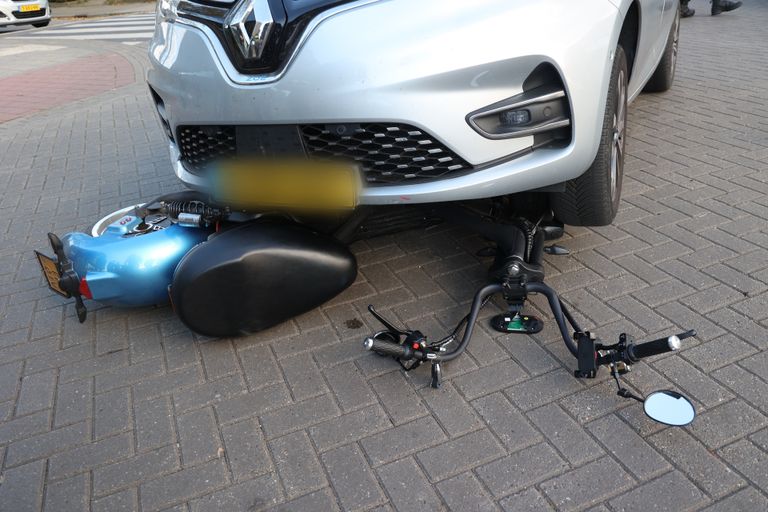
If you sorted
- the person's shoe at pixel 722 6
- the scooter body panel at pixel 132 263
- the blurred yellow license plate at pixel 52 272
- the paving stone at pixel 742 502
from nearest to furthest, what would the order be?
the paving stone at pixel 742 502 → the scooter body panel at pixel 132 263 → the blurred yellow license plate at pixel 52 272 → the person's shoe at pixel 722 6

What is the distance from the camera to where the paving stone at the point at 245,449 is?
2031mm

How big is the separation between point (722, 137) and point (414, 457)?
3.57m

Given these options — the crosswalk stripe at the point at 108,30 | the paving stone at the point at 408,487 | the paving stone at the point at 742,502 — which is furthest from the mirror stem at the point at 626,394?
the crosswalk stripe at the point at 108,30

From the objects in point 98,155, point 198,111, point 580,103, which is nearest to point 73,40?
point 98,155

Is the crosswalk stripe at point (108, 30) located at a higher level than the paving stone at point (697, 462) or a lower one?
higher

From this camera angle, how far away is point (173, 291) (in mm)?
2514

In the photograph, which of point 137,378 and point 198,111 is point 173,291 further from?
point 198,111

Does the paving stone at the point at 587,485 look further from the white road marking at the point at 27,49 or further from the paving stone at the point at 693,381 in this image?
the white road marking at the point at 27,49

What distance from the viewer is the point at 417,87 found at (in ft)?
7.39

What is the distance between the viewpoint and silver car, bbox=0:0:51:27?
51.3 feet

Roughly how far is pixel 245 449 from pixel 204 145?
4.44 feet

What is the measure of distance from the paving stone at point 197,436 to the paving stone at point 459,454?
27.0 inches

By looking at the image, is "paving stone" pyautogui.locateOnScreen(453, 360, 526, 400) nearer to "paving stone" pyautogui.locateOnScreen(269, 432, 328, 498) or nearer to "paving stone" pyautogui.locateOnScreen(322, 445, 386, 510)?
"paving stone" pyautogui.locateOnScreen(322, 445, 386, 510)

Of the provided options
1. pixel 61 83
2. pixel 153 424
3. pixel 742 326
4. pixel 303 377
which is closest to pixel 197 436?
pixel 153 424
